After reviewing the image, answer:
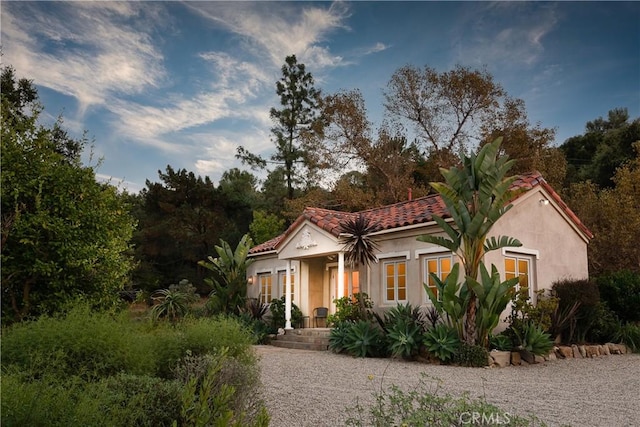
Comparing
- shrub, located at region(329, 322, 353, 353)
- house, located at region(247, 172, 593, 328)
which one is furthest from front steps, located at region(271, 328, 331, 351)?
shrub, located at region(329, 322, 353, 353)

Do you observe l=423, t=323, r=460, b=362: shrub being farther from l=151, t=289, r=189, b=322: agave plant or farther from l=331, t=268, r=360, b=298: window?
l=151, t=289, r=189, b=322: agave plant

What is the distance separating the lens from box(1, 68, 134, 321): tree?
6698 millimetres

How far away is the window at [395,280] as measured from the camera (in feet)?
46.4

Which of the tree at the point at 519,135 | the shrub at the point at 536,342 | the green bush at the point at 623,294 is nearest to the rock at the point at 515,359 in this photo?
the shrub at the point at 536,342

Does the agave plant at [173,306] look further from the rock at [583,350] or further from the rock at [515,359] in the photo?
the rock at [583,350]

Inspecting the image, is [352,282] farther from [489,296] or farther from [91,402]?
[91,402]

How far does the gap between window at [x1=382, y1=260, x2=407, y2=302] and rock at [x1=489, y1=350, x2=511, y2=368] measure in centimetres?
328

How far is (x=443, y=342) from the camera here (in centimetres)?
1110

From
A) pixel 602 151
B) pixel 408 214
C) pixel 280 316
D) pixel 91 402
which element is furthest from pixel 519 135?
pixel 91 402

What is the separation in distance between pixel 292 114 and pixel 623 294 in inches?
947

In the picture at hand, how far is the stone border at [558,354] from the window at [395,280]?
10.9 ft

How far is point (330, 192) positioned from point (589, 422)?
22.9m

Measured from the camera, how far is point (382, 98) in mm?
27625

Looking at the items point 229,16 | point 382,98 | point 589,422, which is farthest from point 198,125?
point 382,98
